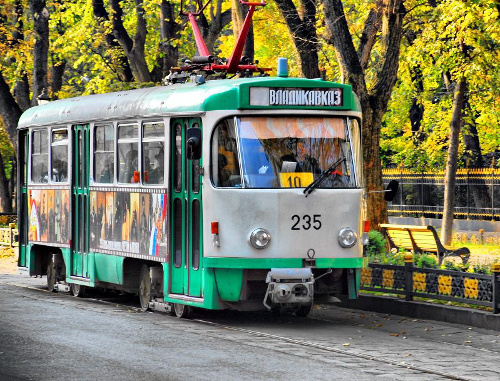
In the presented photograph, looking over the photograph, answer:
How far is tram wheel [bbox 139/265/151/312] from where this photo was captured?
58.3 ft

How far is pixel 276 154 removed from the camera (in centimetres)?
1566

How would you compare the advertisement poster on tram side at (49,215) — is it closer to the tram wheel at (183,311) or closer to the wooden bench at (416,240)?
the tram wheel at (183,311)

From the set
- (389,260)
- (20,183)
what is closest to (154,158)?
(389,260)

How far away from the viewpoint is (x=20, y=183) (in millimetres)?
23297


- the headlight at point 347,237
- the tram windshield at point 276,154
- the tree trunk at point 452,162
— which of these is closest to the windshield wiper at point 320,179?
the tram windshield at point 276,154

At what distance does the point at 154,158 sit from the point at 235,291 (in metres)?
2.67

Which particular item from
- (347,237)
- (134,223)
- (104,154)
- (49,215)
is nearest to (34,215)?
(49,215)

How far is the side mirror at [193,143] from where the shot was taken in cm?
1563

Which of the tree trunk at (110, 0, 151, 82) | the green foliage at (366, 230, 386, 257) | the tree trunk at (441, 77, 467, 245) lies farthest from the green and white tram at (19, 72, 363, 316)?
the tree trunk at (110, 0, 151, 82)

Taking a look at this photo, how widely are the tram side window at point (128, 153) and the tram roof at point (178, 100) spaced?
0.19 meters

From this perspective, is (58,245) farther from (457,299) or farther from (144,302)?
(457,299)

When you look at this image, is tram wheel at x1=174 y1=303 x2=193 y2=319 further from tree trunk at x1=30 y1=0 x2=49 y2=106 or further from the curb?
tree trunk at x1=30 y1=0 x2=49 y2=106

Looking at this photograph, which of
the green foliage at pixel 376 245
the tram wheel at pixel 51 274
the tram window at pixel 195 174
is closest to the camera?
the tram window at pixel 195 174

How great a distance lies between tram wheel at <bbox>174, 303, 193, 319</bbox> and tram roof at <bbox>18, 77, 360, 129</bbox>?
2.65 metres
